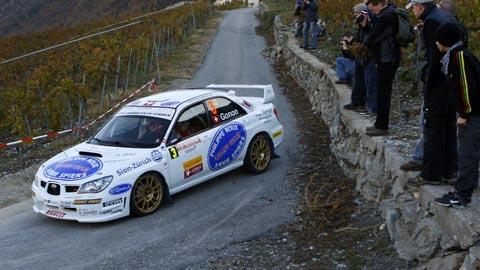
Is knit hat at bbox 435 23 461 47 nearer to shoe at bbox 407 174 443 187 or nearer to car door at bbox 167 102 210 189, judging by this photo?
shoe at bbox 407 174 443 187

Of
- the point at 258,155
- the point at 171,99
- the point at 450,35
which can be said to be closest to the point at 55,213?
the point at 171,99

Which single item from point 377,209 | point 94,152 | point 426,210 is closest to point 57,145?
point 94,152

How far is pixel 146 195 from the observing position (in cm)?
869

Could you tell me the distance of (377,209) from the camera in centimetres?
761

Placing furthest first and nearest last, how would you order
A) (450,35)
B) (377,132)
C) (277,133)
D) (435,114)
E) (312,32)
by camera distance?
(312,32) → (277,133) → (377,132) → (435,114) → (450,35)

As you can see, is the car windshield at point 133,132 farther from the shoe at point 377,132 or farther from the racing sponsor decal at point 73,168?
the shoe at point 377,132

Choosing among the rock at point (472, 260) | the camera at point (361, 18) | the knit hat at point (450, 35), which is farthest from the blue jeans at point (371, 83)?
the rock at point (472, 260)

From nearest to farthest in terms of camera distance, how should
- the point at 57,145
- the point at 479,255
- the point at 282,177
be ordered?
the point at 479,255
the point at 282,177
the point at 57,145

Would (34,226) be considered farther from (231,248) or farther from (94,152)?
(231,248)

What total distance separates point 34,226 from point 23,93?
782cm

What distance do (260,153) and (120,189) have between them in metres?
3.12

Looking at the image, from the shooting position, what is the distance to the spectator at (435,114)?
6.17 meters

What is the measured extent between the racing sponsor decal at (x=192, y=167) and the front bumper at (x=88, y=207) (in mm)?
1181

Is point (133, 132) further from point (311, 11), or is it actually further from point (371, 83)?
point (311, 11)
